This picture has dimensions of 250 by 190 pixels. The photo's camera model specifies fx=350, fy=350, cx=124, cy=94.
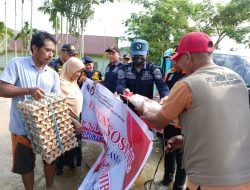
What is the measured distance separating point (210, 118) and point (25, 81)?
1.99 m

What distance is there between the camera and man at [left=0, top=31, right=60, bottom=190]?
3.31m

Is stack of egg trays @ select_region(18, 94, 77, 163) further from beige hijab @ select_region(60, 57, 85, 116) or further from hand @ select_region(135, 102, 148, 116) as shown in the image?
beige hijab @ select_region(60, 57, 85, 116)

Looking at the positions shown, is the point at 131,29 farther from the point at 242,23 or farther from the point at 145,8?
the point at 242,23

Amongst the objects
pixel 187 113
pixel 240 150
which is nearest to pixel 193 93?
pixel 187 113

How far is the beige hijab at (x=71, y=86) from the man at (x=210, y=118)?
2.45 meters

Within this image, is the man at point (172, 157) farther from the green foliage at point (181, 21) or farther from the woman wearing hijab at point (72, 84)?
the green foliage at point (181, 21)

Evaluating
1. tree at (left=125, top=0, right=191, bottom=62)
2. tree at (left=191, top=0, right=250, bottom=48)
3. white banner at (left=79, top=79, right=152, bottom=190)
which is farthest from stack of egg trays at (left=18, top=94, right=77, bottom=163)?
tree at (left=191, top=0, right=250, bottom=48)

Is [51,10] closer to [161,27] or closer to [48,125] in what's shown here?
[161,27]

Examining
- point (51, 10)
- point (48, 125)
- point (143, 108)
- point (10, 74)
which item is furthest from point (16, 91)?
point (51, 10)

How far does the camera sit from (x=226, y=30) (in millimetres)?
17562

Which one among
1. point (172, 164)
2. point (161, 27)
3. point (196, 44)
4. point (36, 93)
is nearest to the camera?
point (196, 44)

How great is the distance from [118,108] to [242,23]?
15837 mm

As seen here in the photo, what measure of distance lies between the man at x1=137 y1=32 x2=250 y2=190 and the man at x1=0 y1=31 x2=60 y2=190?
1.58m

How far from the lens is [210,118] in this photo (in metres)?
2.17
